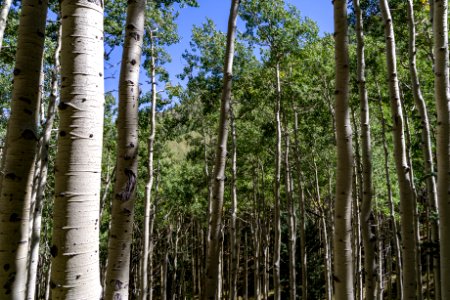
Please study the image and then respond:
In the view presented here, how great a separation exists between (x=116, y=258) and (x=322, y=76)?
12.9 meters

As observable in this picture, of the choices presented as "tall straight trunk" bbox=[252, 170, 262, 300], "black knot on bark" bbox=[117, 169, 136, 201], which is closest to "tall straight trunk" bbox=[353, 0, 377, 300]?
"black knot on bark" bbox=[117, 169, 136, 201]

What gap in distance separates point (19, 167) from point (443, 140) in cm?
434

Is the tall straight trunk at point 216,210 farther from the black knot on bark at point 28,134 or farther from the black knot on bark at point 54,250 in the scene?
the black knot on bark at point 54,250

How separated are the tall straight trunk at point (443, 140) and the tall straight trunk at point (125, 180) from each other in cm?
340

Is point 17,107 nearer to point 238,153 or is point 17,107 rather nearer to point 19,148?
point 19,148

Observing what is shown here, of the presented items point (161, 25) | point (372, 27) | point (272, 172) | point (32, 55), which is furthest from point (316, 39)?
→ point (32, 55)

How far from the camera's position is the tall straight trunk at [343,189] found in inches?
128

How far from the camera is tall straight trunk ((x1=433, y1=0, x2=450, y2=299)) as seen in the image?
13.4ft

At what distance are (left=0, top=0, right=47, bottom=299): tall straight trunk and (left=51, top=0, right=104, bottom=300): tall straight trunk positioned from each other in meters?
0.95

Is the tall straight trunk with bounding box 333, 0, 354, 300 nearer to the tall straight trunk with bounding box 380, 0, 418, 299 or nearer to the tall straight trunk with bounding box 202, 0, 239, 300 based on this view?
the tall straight trunk with bounding box 202, 0, 239, 300

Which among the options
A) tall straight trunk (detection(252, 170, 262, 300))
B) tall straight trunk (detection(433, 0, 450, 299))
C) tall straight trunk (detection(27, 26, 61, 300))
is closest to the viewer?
tall straight trunk (detection(433, 0, 450, 299))

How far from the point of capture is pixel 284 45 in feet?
41.7

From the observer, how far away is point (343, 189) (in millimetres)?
3324

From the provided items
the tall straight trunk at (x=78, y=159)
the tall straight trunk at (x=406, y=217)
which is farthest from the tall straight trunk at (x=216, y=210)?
the tall straight trunk at (x=78, y=159)
